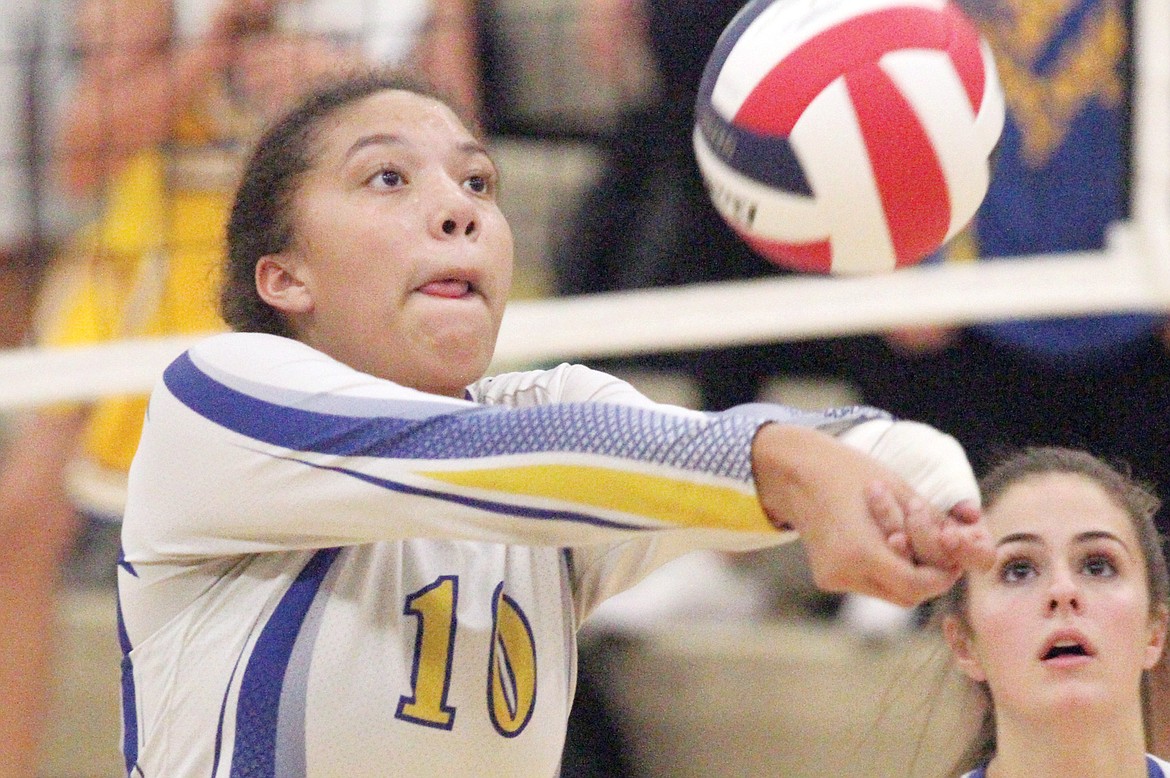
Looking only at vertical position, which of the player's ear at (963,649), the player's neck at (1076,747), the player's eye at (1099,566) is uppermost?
the player's eye at (1099,566)

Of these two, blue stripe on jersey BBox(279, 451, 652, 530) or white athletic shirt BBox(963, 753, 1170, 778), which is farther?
white athletic shirt BBox(963, 753, 1170, 778)

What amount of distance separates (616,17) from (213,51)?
1.14 m

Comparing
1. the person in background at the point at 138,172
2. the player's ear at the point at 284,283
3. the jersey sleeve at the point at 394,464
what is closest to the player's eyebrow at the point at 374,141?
the player's ear at the point at 284,283

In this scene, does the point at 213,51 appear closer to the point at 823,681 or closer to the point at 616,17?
the point at 616,17

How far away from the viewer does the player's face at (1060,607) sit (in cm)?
224

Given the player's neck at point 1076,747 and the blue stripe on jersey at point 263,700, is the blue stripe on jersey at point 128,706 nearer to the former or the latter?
the blue stripe on jersey at point 263,700

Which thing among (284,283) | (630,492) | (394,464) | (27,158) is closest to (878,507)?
(630,492)

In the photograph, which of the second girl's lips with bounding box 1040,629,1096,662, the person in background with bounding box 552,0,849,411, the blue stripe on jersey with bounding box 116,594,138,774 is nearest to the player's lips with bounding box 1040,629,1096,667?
the second girl's lips with bounding box 1040,629,1096,662

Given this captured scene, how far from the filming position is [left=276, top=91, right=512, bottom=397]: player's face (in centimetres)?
186

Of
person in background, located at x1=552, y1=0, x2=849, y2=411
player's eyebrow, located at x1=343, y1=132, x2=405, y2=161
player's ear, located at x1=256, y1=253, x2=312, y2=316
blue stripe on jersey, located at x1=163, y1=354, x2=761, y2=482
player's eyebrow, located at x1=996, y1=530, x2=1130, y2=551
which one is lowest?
player's eyebrow, located at x1=996, y1=530, x2=1130, y2=551

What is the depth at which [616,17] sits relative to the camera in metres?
4.71

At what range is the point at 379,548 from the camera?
6.05 feet

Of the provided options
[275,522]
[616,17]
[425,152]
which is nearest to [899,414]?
[616,17]

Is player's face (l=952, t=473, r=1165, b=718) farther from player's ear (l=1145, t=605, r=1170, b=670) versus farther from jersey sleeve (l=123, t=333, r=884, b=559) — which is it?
jersey sleeve (l=123, t=333, r=884, b=559)
